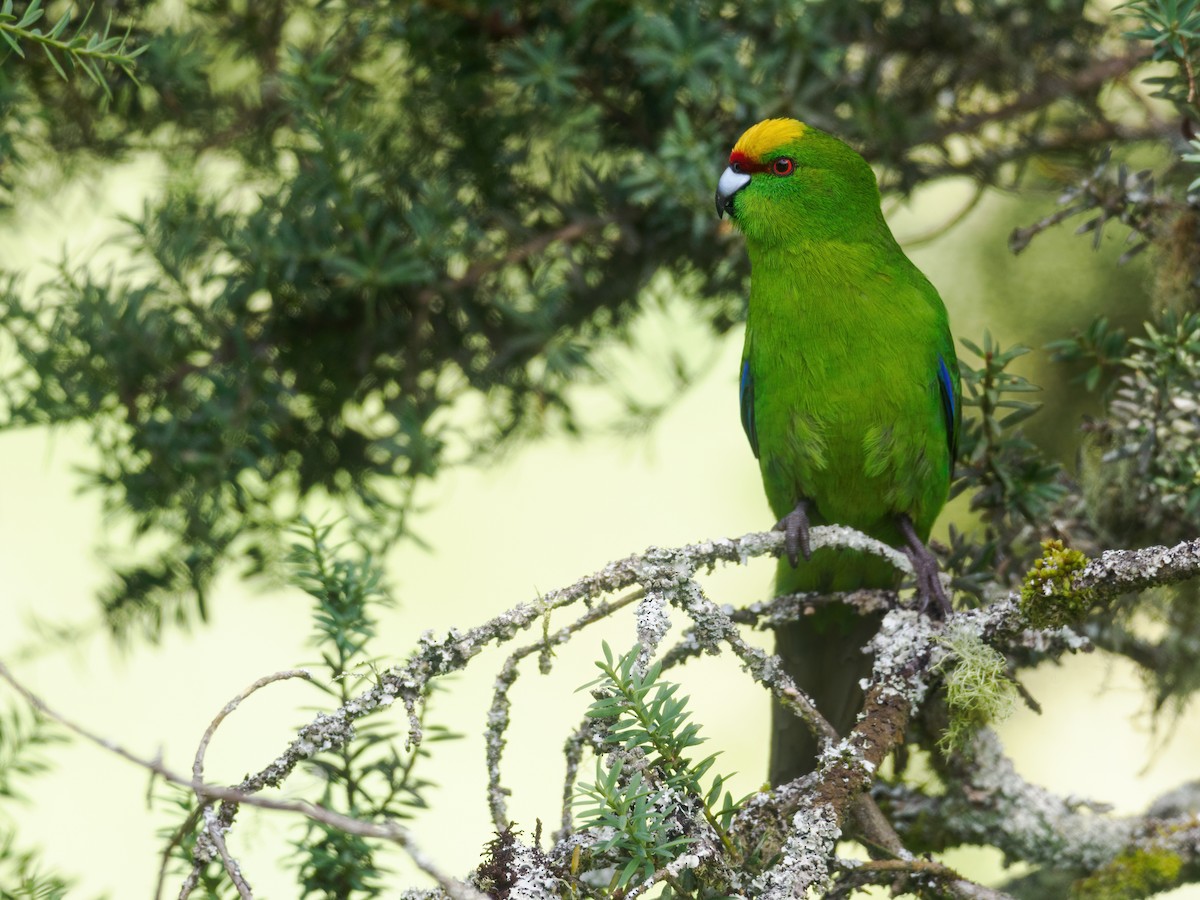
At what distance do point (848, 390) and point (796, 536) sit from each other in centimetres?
42

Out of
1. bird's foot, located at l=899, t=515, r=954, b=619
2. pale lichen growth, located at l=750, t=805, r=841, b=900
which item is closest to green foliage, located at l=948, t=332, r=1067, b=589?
bird's foot, located at l=899, t=515, r=954, b=619

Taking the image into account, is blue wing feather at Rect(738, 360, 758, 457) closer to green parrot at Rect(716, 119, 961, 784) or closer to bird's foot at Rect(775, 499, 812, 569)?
green parrot at Rect(716, 119, 961, 784)

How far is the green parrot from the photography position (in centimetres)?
229

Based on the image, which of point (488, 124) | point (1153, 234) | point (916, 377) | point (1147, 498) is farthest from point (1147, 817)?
point (488, 124)

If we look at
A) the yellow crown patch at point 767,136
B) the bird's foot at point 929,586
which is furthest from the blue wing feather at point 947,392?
the yellow crown patch at point 767,136

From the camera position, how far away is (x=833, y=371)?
7.62 ft

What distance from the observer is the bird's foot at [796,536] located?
2.00 metres

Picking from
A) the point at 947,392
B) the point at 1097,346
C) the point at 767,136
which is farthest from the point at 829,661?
the point at 767,136

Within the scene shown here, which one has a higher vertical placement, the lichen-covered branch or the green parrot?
the green parrot

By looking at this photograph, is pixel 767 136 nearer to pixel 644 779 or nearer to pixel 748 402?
pixel 748 402

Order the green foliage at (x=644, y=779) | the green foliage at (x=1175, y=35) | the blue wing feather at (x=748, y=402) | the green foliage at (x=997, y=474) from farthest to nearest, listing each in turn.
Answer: the blue wing feather at (x=748, y=402) → the green foliage at (x=997, y=474) → the green foliage at (x=1175, y=35) → the green foliage at (x=644, y=779)

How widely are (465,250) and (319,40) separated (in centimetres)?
60

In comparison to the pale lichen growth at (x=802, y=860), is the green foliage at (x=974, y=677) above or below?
above

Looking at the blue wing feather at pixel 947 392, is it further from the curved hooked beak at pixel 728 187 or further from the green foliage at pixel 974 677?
the green foliage at pixel 974 677
